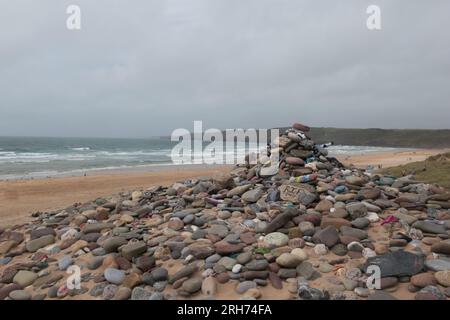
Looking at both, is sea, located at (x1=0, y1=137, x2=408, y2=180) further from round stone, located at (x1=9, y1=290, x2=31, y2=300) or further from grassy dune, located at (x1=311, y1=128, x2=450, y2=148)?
round stone, located at (x1=9, y1=290, x2=31, y2=300)

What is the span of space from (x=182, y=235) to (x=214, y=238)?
2.28 ft

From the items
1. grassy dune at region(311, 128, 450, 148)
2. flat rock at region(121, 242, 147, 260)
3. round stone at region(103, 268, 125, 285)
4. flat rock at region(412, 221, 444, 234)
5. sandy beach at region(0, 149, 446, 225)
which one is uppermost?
grassy dune at region(311, 128, 450, 148)

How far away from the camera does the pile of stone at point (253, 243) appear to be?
15.0 ft

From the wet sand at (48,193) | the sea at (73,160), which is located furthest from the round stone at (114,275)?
the sea at (73,160)

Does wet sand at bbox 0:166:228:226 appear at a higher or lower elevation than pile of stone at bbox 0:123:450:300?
lower

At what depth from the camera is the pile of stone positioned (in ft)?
15.0

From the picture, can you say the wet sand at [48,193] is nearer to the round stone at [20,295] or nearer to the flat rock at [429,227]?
the round stone at [20,295]

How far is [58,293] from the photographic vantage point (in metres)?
4.98

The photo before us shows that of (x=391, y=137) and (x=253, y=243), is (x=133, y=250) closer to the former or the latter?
(x=253, y=243)

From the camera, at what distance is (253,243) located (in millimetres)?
5586

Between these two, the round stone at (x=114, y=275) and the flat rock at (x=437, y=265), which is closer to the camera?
the flat rock at (x=437, y=265)

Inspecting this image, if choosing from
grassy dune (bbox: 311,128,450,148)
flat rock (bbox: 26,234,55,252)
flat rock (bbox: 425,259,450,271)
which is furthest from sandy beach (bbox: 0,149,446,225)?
grassy dune (bbox: 311,128,450,148)
